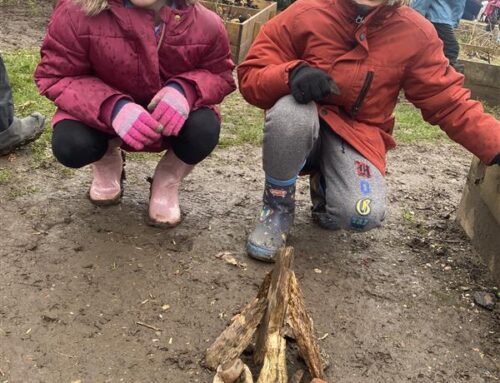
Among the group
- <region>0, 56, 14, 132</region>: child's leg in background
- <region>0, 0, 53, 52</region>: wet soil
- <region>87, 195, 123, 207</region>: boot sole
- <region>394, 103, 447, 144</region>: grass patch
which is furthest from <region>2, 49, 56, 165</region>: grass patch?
<region>394, 103, 447, 144</region>: grass patch

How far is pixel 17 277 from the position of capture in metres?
2.19

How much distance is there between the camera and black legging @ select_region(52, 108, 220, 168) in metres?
2.37

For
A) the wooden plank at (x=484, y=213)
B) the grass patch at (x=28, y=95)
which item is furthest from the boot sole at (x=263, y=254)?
the grass patch at (x=28, y=95)

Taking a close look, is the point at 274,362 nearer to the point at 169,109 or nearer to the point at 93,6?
the point at 169,109

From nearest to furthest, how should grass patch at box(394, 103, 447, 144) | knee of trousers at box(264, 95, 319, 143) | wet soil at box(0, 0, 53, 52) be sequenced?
knee of trousers at box(264, 95, 319, 143)
grass patch at box(394, 103, 447, 144)
wet soil at box(0, 0, 53, 52)

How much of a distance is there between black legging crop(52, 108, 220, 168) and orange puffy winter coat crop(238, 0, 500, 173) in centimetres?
23

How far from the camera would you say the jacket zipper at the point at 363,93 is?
2.41m

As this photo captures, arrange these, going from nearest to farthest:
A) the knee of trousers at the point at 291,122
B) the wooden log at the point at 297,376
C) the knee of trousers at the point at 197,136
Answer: the wooden log at the point at 297,376, the knee of trousers at the point at 291,122, the knee of trousers at the point at 197,136

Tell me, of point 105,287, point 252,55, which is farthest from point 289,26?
point 105,287

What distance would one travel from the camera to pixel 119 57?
7.75 feet

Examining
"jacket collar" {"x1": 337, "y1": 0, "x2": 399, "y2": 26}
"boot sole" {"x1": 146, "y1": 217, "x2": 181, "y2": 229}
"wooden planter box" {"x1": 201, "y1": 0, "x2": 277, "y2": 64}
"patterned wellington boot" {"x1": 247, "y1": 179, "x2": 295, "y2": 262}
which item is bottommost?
"wooden planter box" {"x1": 201, "y1": 0, "x2": 277, "y2": 64}

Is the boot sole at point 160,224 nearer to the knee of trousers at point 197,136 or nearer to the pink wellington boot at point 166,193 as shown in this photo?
the pink wellington boot at point 166,193

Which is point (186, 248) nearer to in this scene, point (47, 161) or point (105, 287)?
point (105, 287)

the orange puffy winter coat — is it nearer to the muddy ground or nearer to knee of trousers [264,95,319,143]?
knee of trousers [264,95,319,143]
